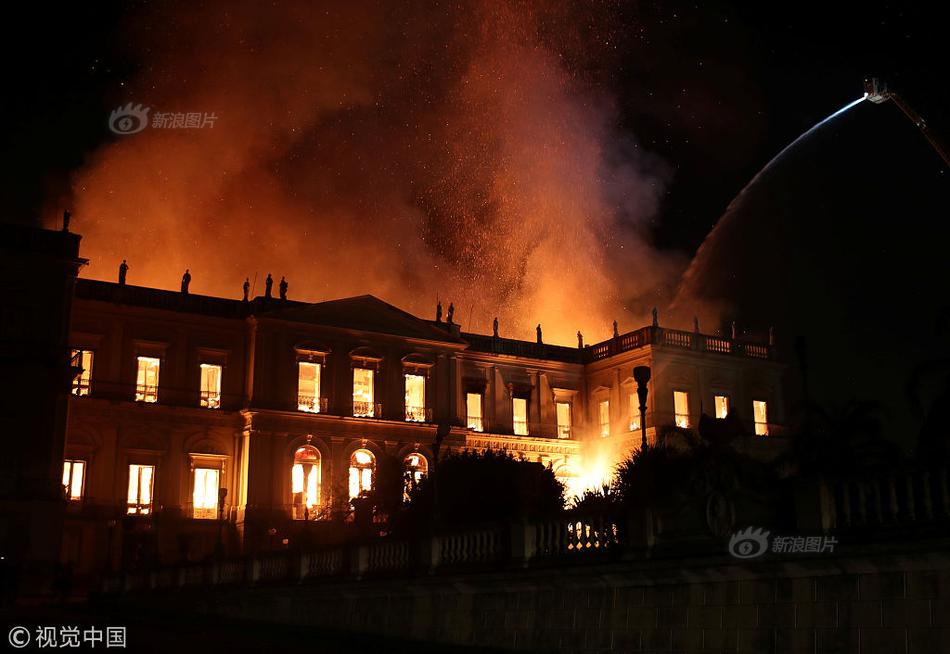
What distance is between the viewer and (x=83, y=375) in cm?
4062

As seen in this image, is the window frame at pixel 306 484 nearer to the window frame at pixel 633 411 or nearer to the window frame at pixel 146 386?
the window frame at pixel 146 386

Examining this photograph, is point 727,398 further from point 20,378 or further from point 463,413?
point 20,378

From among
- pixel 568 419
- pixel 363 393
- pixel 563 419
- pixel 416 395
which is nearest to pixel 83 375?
pixel 363 393

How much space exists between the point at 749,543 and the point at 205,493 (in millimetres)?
35233

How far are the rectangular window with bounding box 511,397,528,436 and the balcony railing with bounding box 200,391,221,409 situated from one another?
15.2 meters

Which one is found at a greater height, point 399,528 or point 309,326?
point 309,326

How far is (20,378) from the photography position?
34844 mm

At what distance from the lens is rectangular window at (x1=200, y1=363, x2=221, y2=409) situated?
141 ft

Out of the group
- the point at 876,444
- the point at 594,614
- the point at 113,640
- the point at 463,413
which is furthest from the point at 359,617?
the point at 463,413

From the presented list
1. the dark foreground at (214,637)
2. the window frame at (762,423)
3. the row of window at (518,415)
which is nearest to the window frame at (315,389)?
the row of window at (518,415)

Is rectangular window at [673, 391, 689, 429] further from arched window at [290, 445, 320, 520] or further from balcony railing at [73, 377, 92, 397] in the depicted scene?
balcony railing at [73, 377, 92, 397]

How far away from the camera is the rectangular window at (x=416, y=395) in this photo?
154ft

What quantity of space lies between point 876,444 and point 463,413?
27289mm

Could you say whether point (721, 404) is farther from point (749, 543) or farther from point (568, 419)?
point (749, 543)
